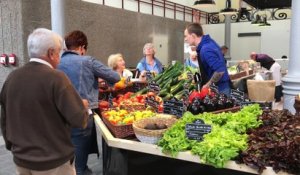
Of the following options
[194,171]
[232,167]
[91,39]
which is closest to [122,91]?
[194,171]

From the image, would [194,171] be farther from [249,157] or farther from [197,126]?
[249,157]

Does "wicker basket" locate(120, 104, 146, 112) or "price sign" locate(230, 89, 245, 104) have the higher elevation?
"price sign" locate(230, 89, 245, 104)

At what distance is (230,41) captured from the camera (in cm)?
1564

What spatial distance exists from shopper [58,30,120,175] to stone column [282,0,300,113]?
2214mm

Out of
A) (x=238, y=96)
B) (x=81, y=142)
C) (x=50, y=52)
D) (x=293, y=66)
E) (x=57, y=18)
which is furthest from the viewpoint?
(x=57, y=18)

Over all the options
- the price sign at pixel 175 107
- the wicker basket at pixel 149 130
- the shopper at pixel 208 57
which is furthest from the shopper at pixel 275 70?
the wicker basket at pixel 149 130

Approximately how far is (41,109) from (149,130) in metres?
0.69

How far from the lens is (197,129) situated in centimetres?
203

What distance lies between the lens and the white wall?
14.4 meters

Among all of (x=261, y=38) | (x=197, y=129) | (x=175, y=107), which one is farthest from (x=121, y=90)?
(x=261, y=38)

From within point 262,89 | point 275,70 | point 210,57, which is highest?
point 210,57

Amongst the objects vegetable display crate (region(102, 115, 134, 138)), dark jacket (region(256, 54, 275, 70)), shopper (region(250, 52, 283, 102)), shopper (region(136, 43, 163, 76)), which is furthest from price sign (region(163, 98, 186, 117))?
dark jacket (region(256, 54, 275, 70))

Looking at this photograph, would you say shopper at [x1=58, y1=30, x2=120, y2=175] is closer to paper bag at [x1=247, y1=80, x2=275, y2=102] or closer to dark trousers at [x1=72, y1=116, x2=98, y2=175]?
dark trousers at [x1=72, y1=116, x2=98, y2=175]

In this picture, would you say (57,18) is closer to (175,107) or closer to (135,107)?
(135,107)
